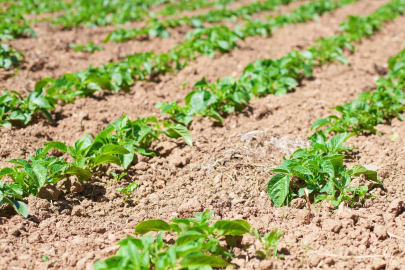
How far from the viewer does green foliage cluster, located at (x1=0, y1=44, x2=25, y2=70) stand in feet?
14.6

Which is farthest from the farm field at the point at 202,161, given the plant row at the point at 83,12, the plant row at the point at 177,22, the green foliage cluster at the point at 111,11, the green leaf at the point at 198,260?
the green foliage cluster at the point at 111,11

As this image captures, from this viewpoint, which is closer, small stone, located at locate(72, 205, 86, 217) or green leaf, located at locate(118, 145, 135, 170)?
small stone, located at locate(72, 205, 86, 217)

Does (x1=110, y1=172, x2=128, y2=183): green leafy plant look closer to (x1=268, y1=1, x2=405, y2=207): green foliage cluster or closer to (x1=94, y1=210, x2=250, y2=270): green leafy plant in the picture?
(x1=94, y1=210, x2=250, y2=270): green leafy plant

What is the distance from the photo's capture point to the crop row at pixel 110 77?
3.38 meters

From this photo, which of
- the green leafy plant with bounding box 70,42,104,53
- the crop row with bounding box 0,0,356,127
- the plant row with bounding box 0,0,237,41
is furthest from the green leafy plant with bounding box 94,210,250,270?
the plant row with bounding box 0,0,237,41

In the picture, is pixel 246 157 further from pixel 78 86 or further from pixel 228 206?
pixel 78 86

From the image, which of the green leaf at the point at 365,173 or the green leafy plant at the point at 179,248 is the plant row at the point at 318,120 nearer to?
the green leaf at the point at 365,173

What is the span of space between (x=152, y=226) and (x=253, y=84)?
2497 millimetres

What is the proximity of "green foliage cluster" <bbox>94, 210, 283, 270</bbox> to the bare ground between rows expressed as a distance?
294 cm

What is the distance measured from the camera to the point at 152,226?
2.01 metres

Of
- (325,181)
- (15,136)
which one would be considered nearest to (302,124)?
(325,181)

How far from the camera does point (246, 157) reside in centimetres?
286

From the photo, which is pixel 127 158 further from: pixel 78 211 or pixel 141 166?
pixel 78 211

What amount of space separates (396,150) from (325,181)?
88 cm
